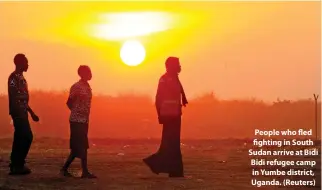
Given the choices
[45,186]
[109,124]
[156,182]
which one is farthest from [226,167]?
[109,124]

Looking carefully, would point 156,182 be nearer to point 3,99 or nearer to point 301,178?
point 301,178

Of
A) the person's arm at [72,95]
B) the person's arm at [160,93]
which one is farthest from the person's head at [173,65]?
the person's arm at [72,95]

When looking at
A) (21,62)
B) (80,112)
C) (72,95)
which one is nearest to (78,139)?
(80,112)

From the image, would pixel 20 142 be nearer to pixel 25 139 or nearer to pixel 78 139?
pixel 25 139

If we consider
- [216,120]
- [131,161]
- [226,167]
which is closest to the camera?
[226,167]

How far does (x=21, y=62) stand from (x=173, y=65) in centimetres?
276

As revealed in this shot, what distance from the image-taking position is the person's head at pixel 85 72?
14.2 metres

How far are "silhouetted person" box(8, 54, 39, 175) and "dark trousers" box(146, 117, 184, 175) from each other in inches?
93.0

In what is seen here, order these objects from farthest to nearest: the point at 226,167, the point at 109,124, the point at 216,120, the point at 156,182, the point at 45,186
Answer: the point at 216,120, the point at 109,124, the point at 226,167, the point at 156,182, the point at 45,186

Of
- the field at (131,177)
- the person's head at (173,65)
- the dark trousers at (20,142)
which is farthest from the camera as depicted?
the person's head at (173,65)

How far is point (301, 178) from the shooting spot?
1506cm

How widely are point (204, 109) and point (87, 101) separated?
41895mm

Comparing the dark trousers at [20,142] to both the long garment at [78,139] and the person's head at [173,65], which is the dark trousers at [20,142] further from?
the person's head at [173,65]

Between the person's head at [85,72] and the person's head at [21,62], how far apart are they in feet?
3.14
